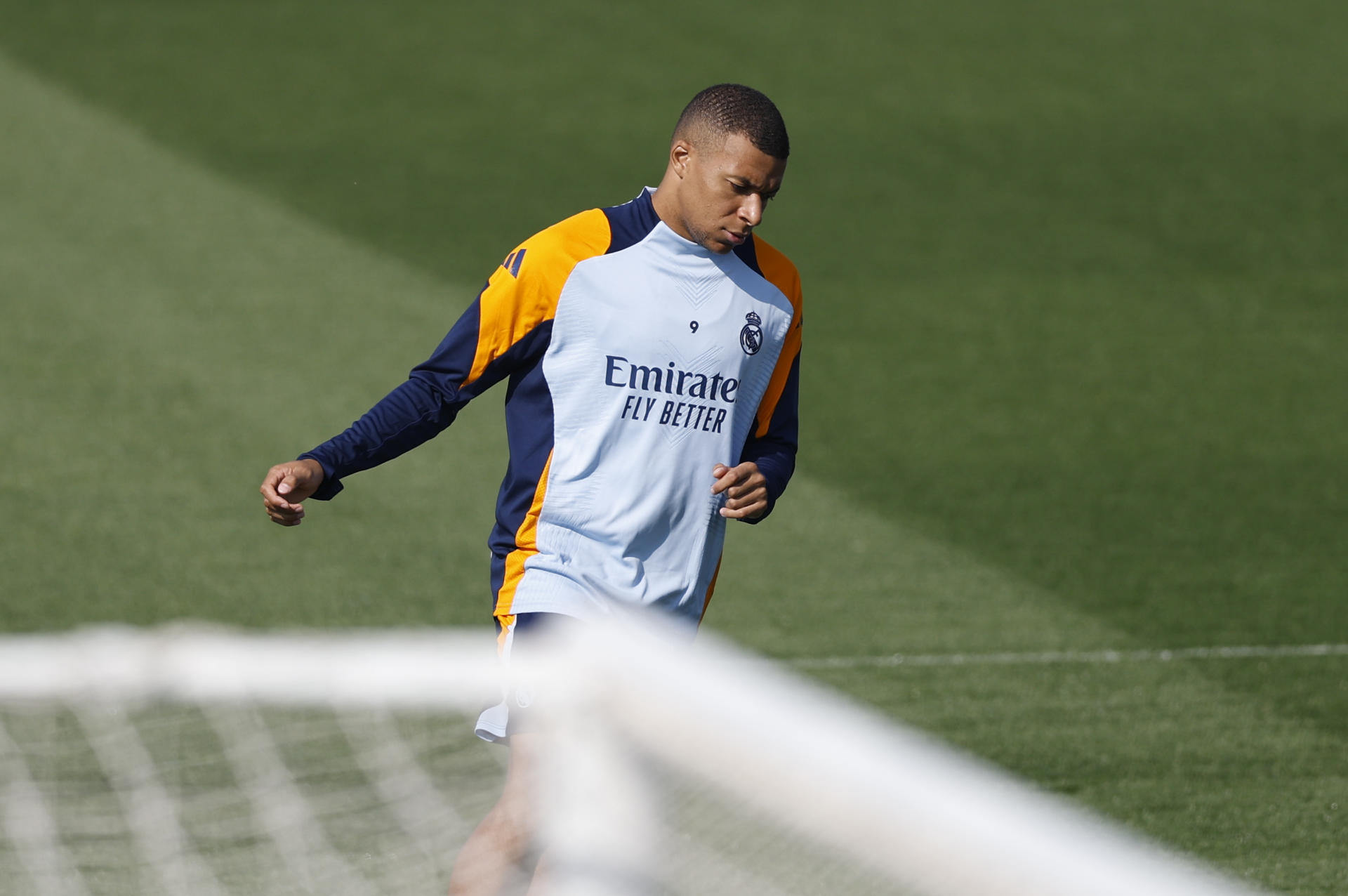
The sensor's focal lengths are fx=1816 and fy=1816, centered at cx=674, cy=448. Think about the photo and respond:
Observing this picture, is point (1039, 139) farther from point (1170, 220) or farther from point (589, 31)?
point (589, 31)

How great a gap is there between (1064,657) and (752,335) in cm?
299

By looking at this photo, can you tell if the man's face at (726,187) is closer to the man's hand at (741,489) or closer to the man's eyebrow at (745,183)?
the man's eyebrow at (745,183)

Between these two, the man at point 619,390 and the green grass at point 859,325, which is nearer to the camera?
the man at point 619,390

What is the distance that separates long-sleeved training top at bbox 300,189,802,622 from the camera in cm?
359

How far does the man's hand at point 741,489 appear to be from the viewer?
361 cm

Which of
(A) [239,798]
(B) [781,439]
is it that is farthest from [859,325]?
(A) [239,798]

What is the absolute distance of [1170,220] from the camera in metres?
12.5

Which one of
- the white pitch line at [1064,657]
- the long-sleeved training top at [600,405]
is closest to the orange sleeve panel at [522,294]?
the long-sleeved training top at [600,405]

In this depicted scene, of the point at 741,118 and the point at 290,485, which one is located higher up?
the point at 741,118

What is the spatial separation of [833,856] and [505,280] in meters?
1.70

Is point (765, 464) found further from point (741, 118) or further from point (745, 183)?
point (741, 118)

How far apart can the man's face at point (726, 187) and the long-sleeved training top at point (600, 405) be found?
0.09 meters

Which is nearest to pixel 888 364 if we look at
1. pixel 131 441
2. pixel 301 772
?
pixel 131 441

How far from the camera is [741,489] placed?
3627mm
